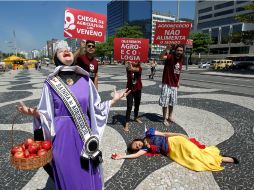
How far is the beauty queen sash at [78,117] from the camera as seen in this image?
8.17 feet

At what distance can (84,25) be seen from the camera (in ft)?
19.1

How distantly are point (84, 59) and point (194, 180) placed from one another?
3.23 metres

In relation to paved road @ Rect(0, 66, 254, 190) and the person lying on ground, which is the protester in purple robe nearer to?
paved road @ Rect(0, 66, 254, 190)

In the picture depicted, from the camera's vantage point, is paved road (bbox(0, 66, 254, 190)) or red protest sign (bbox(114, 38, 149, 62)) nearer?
paved road (bbox(0, 66, 254, 190))

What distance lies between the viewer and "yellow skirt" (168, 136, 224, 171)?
439 centimetres

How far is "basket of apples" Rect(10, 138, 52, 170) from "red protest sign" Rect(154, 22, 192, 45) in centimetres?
521

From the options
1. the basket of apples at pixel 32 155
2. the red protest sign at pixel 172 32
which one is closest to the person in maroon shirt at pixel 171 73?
the red protest sign at pixel 172 32

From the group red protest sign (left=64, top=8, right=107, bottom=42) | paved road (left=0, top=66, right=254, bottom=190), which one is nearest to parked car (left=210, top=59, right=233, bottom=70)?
paved road (left=0, top=66, right=254, bottom=190)

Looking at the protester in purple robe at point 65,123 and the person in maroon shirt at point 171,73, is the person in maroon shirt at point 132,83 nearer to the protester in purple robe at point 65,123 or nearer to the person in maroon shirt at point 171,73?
the person in maroon shirt at point 171,73

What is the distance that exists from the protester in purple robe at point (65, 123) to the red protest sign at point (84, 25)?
3.32 meters

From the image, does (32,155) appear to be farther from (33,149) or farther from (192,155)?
(192,155)

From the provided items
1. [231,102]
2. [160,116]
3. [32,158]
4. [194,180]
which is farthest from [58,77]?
[231,102]

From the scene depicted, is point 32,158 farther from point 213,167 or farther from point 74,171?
point 213,167

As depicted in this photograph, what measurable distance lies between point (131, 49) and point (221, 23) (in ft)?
308
